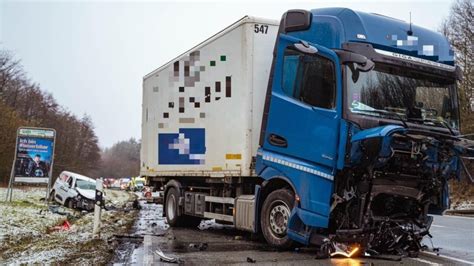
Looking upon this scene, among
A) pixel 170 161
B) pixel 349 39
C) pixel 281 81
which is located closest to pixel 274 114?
pixel 281 81

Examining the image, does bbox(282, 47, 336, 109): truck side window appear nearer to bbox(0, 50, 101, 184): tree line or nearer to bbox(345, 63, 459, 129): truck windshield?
bbox(345, 63, 459, 129): truck windshield

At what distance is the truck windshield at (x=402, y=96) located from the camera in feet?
24.4

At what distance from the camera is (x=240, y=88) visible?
10031 mm

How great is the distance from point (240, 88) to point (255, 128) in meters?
0.83

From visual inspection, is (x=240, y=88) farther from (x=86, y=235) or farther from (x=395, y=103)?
(x=86, y=235)

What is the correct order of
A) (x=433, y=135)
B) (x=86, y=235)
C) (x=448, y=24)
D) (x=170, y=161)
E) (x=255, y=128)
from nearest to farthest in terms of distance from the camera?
(x=433, y=135) < (x=255, y=128) < (x=86, y=235) < (x=170, y=161) < (x=448, y=24)

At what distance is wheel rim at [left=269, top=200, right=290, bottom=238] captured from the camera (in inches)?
337

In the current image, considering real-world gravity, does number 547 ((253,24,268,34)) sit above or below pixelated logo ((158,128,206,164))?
above

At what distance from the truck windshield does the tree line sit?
37573 millimetres

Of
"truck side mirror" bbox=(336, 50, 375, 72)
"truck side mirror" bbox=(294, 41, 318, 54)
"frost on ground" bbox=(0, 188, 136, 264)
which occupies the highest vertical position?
"truck side mirror" bbox=(294, 41, 318, 54)

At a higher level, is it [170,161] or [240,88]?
[240,88]

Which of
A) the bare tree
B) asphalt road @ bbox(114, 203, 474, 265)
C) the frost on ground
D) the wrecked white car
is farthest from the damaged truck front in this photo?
the bare tree

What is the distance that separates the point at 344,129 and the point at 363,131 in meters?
0.26

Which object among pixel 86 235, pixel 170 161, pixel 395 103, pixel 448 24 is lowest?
pixel 86 235
